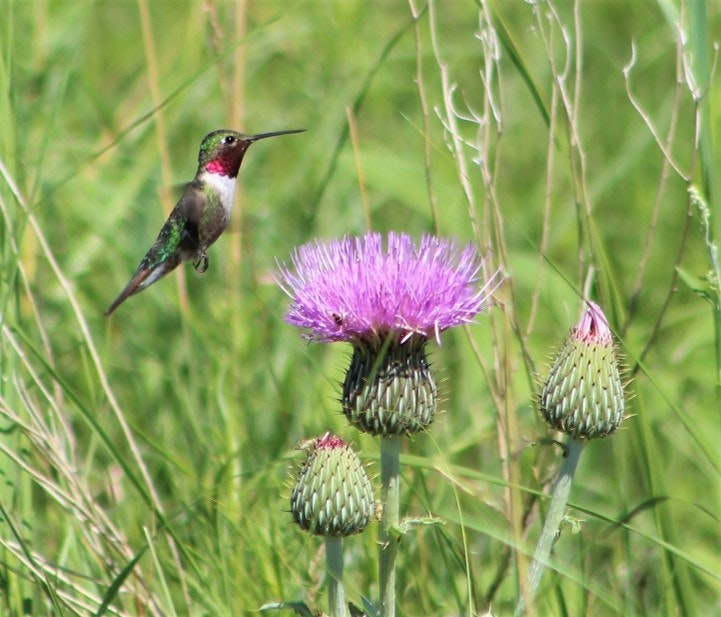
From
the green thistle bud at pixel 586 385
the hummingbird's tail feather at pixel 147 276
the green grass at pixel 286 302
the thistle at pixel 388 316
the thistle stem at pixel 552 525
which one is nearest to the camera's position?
the thistle stem at pixel 552 525

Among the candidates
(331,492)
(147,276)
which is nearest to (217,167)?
(147,276)

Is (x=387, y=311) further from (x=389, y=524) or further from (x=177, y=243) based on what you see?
(x=177, y=243)

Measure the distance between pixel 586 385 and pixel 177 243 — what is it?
127 cm

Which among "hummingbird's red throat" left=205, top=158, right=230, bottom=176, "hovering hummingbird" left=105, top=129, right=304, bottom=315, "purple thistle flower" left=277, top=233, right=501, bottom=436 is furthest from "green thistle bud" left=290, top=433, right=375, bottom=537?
"hummingbird's red throat" left=205, top=158, right=230, bottom=176

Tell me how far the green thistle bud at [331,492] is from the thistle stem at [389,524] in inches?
1.5

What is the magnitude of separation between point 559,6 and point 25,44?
2.57 meters

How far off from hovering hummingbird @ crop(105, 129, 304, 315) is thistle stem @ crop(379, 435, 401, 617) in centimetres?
86

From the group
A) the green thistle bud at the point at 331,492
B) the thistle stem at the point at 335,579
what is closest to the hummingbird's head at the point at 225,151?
the green thistle bud at the point at 331,492

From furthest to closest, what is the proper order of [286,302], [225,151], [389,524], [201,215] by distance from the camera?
[286,302] < [225,151] < [201,215] < [389,524]

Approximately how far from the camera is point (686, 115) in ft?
17.0

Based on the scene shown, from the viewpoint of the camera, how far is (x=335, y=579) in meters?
2.01

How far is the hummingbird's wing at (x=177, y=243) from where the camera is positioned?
2.89 metres

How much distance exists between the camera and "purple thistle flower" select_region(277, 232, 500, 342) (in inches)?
87.4

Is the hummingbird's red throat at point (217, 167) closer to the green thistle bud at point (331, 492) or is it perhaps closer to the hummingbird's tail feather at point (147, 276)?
the hummingbird's tail feather at point (147, 276)
